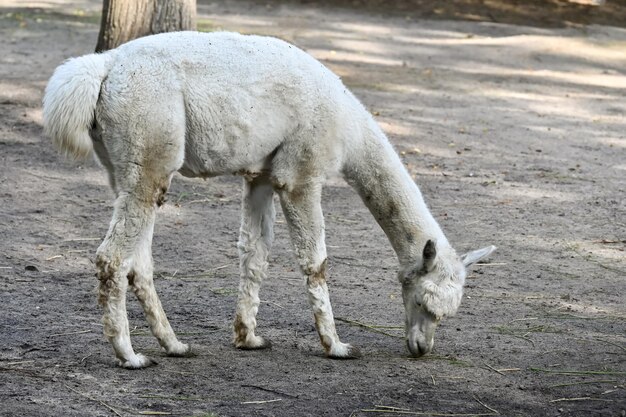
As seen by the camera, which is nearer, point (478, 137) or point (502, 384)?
point (502, 384)

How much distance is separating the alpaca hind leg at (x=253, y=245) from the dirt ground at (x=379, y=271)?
9.5 inches

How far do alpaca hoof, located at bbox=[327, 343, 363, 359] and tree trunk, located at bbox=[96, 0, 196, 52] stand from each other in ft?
Answer: 19.6

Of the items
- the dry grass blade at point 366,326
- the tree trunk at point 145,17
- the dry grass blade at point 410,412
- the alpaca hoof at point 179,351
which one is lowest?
the dry grass blade at point 366,326

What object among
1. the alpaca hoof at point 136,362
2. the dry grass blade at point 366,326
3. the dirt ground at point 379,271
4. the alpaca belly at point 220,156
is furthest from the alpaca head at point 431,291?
the alpaca hoof at point 136,362

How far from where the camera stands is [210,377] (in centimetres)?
530

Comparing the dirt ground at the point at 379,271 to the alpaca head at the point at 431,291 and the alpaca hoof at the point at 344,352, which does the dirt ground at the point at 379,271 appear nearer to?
the alpaca hoof at the point at 344,352

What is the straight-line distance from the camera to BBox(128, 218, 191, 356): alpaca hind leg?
17.4 ft

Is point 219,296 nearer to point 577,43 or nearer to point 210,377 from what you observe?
point 210,377

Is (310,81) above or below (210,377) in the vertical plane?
above

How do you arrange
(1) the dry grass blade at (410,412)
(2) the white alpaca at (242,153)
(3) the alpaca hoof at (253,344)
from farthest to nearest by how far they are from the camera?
1. (3) the alpaca hoof at (253,344)
2. (2) the white alpaca at (242,153)
3. (1) the dry grass blade at (410,412)

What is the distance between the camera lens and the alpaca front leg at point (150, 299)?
17.5 ft

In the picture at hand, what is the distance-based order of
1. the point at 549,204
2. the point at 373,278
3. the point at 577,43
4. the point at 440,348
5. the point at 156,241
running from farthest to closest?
the point at 577,43 < the point at 549,204 < the point at 156,241 < the point at 373,278 < the point at 440,348

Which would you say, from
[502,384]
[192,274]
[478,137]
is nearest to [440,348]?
[502,384]

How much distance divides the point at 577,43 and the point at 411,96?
4.92 meters
